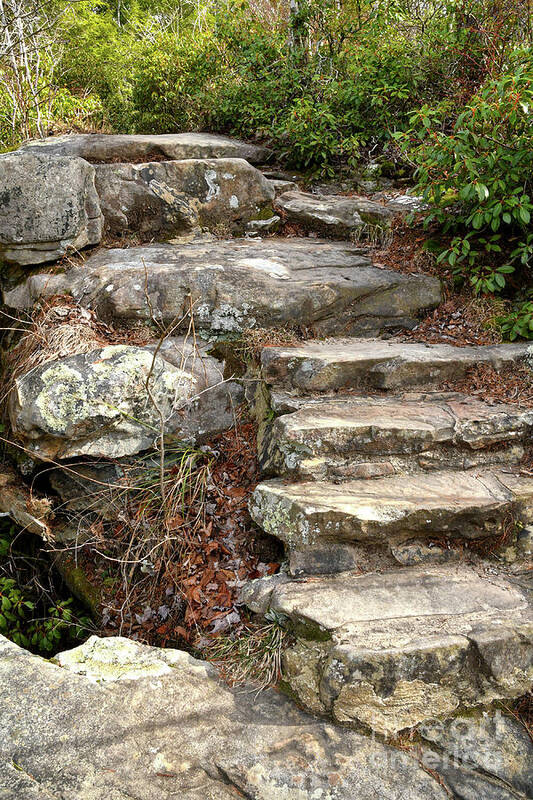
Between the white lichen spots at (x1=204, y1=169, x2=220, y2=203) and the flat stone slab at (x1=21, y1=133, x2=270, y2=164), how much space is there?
0.77 meters

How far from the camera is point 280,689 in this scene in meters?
2.74

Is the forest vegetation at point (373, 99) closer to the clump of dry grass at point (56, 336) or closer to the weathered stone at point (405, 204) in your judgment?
the weathered stone at point (405, 204)

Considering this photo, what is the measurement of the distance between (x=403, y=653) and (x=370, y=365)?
227 centimetres

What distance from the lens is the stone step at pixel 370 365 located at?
4.08 meters

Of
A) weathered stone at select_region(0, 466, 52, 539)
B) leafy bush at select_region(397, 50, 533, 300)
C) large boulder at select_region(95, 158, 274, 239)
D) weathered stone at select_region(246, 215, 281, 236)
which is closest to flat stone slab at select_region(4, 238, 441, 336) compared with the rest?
large boulder at select_region(95, 158, 274, 239)

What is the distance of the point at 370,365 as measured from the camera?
13.7 ft

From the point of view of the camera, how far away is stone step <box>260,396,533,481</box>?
3531 mm

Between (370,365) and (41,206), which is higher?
(41,206)

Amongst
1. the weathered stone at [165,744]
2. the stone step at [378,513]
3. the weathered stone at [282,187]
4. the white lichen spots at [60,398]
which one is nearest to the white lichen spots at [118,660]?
the weathered stone at [165,744]

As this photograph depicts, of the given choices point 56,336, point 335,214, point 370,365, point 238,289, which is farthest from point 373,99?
point 56,336

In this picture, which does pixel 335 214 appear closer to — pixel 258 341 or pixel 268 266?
pixel 268 266

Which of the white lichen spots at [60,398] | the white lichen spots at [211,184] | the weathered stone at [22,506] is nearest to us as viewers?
the white lichen spots at [60,398]

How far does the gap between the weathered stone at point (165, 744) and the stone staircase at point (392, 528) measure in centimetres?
19

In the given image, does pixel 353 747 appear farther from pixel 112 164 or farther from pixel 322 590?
pixel 112 164
